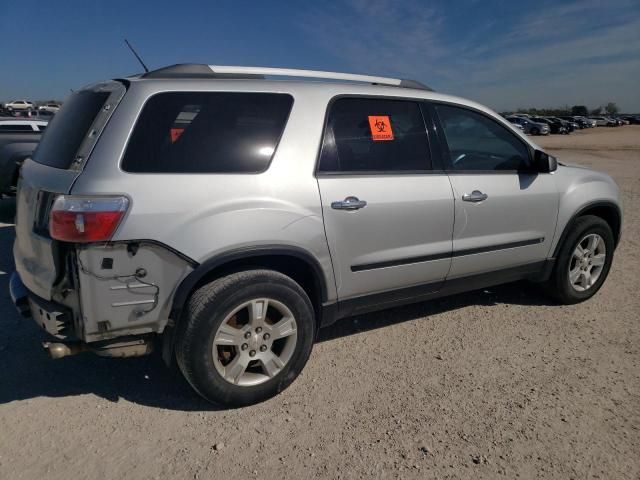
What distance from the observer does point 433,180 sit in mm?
3244

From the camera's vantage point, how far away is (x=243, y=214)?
2.51 m

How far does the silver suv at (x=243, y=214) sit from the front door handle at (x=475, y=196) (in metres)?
0.01

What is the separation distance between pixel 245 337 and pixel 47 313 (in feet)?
3.35

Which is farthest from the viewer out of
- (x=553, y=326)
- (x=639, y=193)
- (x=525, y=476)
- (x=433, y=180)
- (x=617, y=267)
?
(x=639, y=193)

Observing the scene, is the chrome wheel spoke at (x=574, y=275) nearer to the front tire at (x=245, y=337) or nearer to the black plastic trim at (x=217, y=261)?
the front tire at (x=245, y=337)

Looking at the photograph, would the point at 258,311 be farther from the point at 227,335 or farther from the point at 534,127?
the point at 534,127

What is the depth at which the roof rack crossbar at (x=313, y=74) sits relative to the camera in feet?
9.39

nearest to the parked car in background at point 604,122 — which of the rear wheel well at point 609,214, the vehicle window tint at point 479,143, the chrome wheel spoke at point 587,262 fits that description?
the rear wheel well at point 609,214

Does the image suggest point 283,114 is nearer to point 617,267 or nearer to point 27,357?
point 27,357

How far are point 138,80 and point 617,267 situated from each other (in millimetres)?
5148

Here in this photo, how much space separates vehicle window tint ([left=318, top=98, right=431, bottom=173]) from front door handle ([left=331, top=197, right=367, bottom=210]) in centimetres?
20

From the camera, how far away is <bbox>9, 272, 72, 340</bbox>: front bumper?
2.38 metres

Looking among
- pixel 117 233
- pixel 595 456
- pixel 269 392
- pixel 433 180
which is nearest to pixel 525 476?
pixel 595 456

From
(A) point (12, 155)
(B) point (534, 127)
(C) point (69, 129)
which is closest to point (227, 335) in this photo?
(C) point (69, 129)
